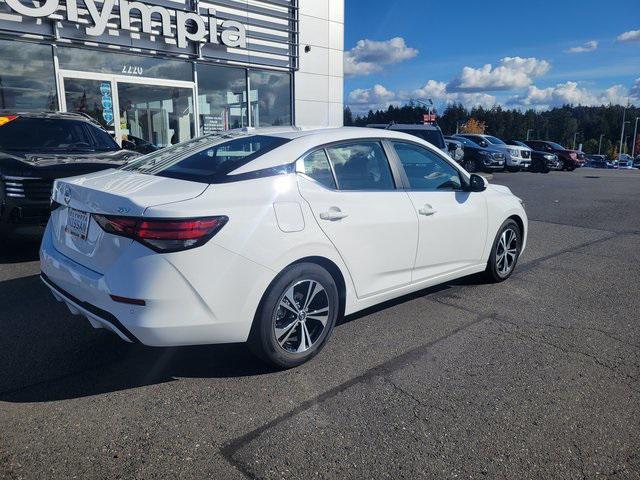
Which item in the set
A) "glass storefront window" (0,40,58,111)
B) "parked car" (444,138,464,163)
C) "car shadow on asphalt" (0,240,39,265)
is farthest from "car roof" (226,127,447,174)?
"parked car" (444,138,464,163)

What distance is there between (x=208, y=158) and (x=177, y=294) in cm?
116

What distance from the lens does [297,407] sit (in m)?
2.87

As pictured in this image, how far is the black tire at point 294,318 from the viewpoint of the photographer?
308cm

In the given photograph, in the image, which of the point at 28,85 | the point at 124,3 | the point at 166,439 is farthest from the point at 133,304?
the point at 124,3

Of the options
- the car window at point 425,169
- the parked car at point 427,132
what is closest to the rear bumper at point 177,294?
the car window at point 425,169

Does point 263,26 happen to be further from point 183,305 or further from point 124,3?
point 183,305

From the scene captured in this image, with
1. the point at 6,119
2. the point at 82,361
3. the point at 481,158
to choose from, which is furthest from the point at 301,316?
the point at 481,158

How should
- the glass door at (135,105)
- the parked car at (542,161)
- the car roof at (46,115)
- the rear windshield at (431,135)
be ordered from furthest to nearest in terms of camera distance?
the parked car at (542,161)
the rear windshield at (431,135)
the glass door at (135,105)
the car roof at (46,115)

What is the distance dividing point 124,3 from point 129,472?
1191 cm

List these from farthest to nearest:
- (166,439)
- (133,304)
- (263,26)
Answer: (263,26) < (133,304) < (166,439)

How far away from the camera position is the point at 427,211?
4.08 m

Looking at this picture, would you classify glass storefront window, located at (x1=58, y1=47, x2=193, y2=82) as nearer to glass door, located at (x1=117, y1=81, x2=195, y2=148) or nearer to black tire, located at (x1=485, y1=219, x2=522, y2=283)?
glass door, located at (x1=117, y1=81, x2=195, y2=148)

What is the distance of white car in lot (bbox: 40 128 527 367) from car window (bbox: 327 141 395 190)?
0.01 metres

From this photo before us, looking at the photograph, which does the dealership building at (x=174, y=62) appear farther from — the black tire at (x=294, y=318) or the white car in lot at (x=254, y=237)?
the black tire at (x=294, y=318)
